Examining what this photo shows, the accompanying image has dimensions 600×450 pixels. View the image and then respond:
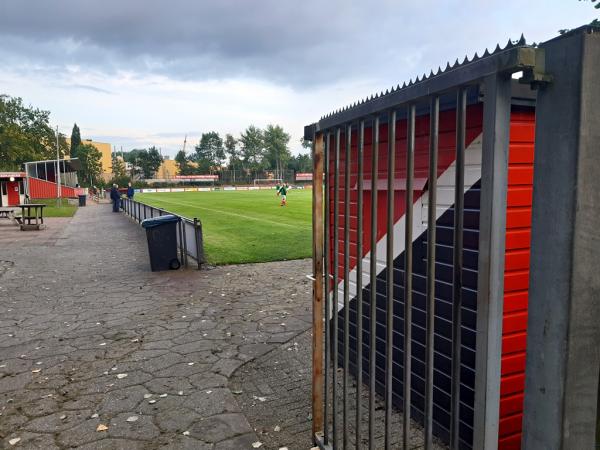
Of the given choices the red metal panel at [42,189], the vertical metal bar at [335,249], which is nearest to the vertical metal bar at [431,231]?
the vertical metal bar at [335,249]

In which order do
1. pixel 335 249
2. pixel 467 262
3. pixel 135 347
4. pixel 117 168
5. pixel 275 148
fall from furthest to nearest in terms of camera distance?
pixel 275 148
pixel 117 168
pixel 135 347
pixel 467 262
pixel 335 249

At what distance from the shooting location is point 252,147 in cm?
12962

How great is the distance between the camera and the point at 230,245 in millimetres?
12859

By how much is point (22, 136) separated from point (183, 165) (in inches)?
2669

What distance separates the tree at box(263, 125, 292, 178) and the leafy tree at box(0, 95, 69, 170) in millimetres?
63429

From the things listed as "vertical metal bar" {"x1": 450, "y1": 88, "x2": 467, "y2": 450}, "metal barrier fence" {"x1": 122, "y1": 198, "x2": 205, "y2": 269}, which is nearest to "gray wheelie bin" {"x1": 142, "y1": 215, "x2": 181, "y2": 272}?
"metal barrier fence" {"x1": 122, "y1": 198, "x2": 205, "y2": 269}

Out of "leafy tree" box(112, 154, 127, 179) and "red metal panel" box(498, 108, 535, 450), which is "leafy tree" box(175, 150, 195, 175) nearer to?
"leafy tree" box(112, 154, 127, 179)

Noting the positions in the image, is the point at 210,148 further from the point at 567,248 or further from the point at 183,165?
the point at 567,248

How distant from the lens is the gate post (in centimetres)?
129

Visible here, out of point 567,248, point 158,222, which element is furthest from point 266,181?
point 567,248

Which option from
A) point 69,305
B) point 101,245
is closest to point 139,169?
point 101,245

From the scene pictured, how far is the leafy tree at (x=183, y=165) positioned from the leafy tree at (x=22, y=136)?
48.5 meters

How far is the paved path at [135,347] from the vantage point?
3447 mm

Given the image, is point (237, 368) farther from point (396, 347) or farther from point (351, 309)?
point (396, 347)
